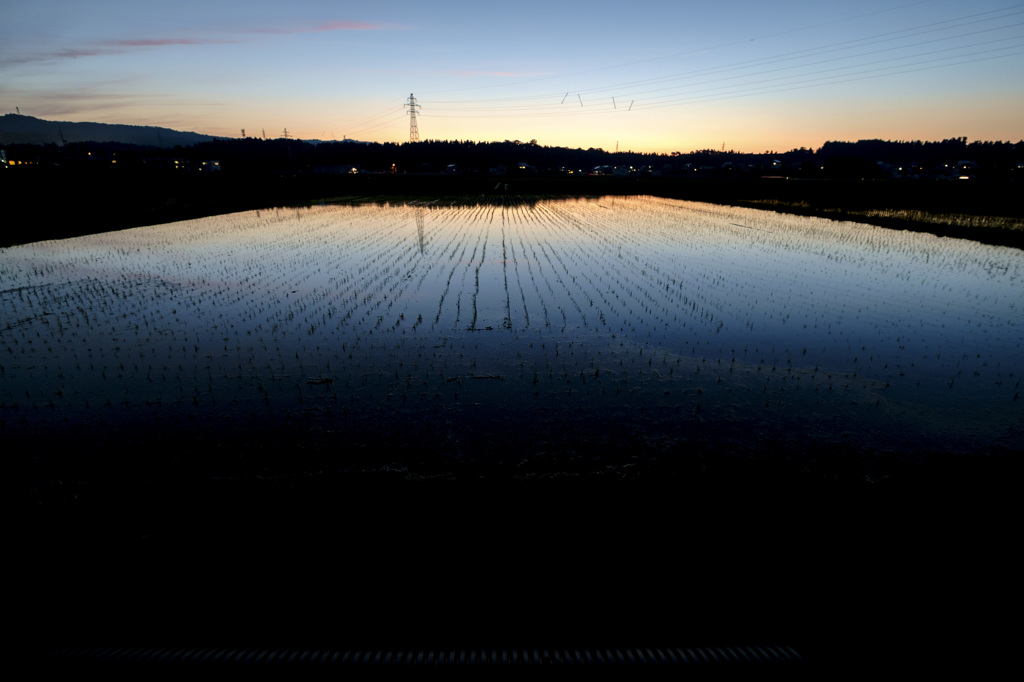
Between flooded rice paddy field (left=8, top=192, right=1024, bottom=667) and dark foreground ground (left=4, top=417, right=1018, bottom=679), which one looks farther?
flooded rice paddy field (left=8, top=192, right=1024, bottom=667)

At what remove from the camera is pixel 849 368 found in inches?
363

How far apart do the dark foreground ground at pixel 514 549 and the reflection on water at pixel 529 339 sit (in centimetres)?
105

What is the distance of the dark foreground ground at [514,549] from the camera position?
3809 millimetres

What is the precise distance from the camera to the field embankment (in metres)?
28.7

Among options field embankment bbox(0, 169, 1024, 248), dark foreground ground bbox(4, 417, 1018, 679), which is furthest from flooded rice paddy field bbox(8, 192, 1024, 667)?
field embankment bbox(0, 169, 1024, 248)

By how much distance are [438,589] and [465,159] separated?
138312 mm

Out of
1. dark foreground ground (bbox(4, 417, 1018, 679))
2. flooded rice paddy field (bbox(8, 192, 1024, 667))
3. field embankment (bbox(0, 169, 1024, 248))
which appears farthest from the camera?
field embankment (bbox(0, 169, 1024, 248))

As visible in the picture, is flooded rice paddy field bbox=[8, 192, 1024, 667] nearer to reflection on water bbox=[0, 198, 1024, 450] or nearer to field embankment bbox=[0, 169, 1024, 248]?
reflection on water bbox=[0, 198, 1024, 450]

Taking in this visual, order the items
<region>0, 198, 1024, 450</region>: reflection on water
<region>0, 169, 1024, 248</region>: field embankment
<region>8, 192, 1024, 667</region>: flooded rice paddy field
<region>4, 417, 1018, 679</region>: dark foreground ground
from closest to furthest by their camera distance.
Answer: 1. <region>4, 417, 1018, 679</region>: dark foreground ground
2. <region>8, 192, 1024, 667</region>: flooded rice paddy field
3. <region>0, 198, 1024, 450</region>: reflection on water
4. <region>0, 169, 1024, 248</region>: field embankment

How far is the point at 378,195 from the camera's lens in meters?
56.1

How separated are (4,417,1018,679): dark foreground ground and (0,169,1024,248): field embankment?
87.7 feet

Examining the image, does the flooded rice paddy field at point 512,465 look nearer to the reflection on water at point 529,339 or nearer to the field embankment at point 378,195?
the reflection on water at point 529,339

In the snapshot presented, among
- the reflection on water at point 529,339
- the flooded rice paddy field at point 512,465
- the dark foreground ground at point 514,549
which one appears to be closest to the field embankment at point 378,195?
the reflection on water at point 529,339

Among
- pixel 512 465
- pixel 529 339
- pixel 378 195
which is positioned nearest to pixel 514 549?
pixel 512 465
